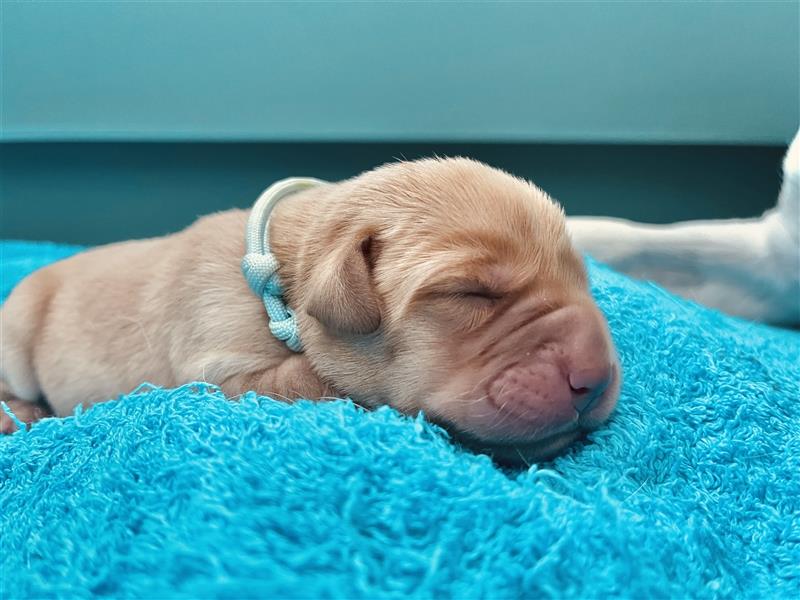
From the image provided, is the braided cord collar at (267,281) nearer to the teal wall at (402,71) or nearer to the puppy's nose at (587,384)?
the puppy's nose at (587,384)

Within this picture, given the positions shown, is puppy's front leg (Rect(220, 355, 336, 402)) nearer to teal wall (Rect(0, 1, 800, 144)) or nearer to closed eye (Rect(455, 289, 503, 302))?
closed eye (Rect(455, 289, 503, 302))

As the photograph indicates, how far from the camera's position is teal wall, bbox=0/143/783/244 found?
13.5 feet

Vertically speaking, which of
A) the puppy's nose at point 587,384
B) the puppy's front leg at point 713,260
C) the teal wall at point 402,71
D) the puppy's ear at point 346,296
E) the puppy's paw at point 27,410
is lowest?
the puppy's paw at point 27,410

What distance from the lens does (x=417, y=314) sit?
1.45 meters

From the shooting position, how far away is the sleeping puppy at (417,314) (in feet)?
4.44

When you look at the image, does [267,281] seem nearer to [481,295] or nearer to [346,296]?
[346,296]

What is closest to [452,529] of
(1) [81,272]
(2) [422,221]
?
(2) [422,221]

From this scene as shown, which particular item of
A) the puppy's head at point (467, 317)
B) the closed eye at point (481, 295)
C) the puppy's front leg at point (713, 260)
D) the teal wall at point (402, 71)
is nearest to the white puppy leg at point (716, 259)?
the puppy's front leg at point (713, 260)

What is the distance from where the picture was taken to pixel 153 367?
1.89 metres

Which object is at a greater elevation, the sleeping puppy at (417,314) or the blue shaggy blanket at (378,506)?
the sleeping puppy at (417,314)

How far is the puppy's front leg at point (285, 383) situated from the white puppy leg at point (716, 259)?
168 cm

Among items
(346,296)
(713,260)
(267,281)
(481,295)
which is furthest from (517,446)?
(713,260)

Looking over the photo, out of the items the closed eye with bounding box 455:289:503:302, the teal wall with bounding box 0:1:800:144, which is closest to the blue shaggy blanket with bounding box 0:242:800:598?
the closed eye with bounding box 455:289:503:302

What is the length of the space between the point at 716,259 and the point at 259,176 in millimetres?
2621
